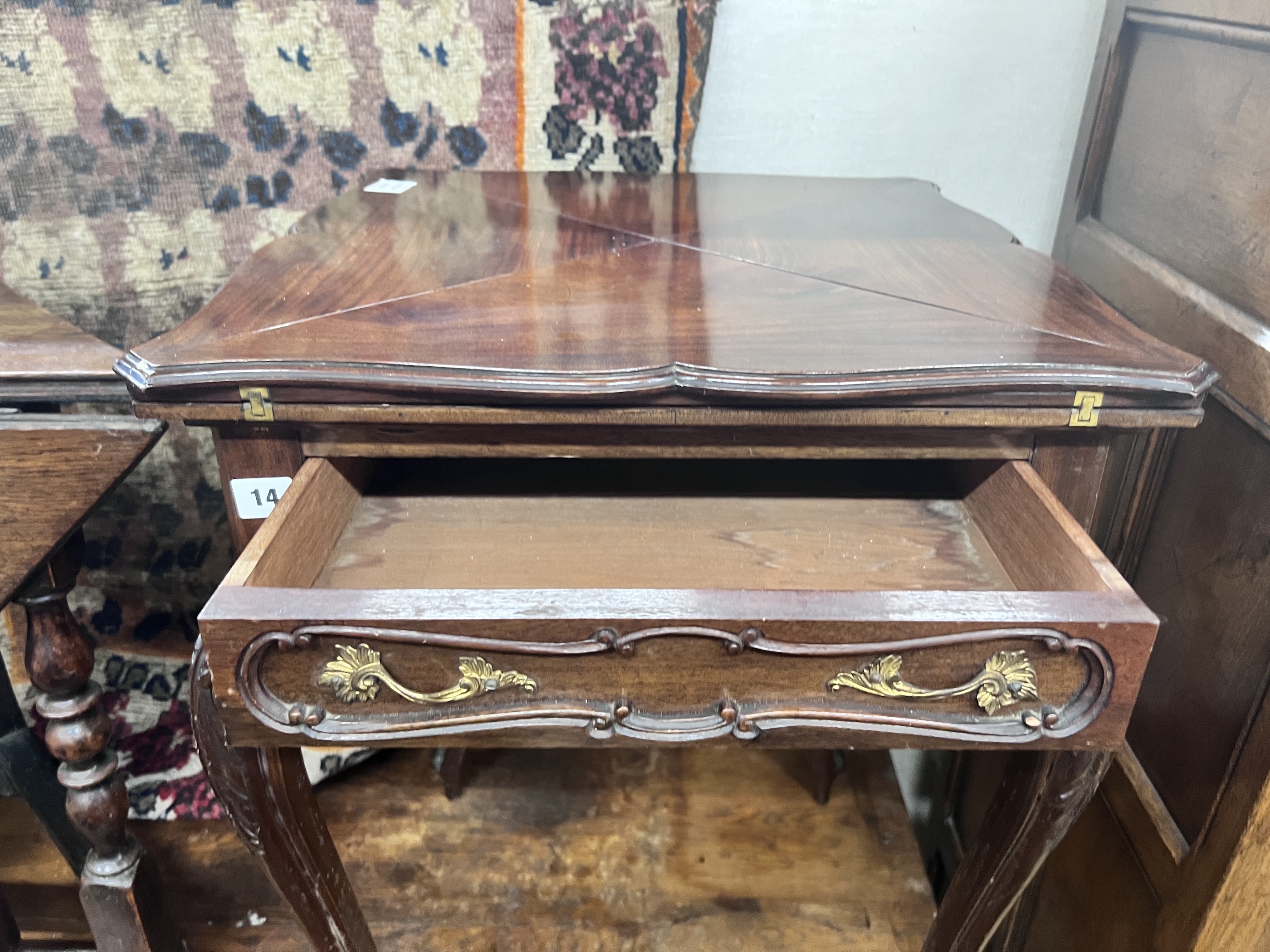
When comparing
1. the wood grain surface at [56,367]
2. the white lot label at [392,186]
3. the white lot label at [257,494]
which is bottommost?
the white lot label at [257,494]

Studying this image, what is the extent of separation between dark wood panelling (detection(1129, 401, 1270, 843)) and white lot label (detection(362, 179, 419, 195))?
0.83m

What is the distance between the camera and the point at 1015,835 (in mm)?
613

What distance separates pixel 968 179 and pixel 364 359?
3.03 feet

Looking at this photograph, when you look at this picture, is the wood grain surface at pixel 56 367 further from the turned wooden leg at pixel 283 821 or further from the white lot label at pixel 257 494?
the turned wooden leg at pixel 283 821

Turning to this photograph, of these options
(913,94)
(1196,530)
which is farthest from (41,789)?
(913,94)

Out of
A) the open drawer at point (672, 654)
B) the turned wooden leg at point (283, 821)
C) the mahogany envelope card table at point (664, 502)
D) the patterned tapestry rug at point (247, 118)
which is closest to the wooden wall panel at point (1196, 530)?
the mahogany envelope card table at point (664, 502)

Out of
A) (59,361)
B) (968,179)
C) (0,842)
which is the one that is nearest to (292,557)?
(59,361)

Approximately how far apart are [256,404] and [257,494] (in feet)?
0.30

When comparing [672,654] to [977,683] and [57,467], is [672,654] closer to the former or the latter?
[977,683]

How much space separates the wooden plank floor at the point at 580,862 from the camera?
98 centimetres

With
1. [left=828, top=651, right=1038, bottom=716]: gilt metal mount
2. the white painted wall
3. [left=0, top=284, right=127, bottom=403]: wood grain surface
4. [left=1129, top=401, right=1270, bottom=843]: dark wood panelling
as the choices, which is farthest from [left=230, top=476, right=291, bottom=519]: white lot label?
the white painted wall

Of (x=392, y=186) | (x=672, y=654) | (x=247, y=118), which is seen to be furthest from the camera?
(x=247, y=118)

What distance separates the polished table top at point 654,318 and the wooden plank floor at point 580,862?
70cm

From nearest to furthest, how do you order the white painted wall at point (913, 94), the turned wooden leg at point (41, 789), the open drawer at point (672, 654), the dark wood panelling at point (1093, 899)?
the open drawer at point (672, 654) < the dark wood panelling at point (1093, 899) < the turned wooden leg at point (41, 789) < the white painted wall at point (913, 94)
